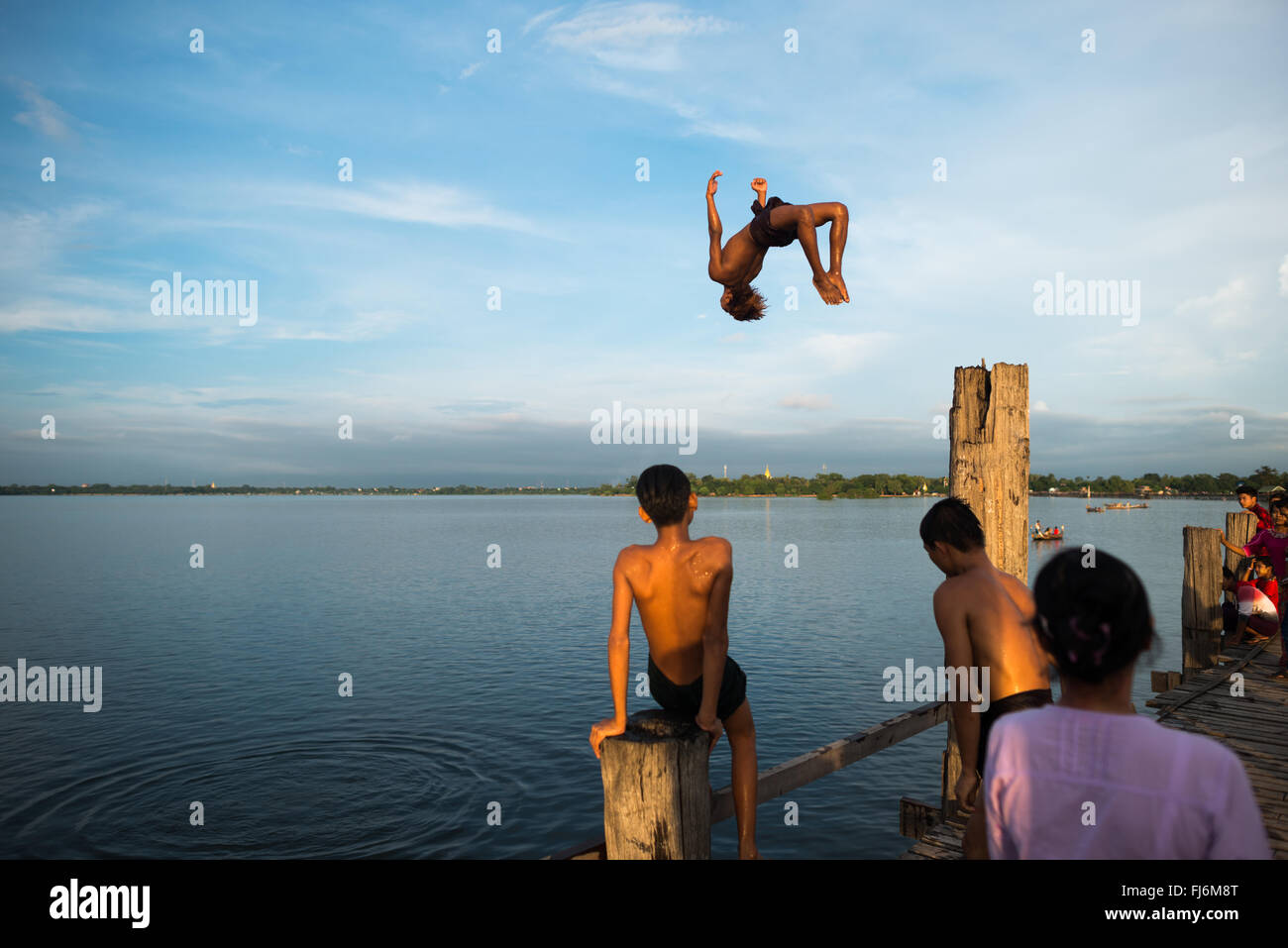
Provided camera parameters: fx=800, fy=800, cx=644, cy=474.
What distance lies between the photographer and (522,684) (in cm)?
2105

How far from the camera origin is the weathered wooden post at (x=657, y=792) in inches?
144

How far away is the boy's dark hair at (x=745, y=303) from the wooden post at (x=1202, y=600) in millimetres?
13111

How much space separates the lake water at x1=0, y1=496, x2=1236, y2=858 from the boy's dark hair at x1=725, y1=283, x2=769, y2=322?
3.40 m

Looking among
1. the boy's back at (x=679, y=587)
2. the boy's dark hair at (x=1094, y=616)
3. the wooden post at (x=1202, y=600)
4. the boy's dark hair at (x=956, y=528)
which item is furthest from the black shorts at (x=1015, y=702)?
the wooden post at (x=1202, y=600)

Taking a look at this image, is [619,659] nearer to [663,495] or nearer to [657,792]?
[657,792]

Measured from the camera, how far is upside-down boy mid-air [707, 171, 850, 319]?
4508 millimetres

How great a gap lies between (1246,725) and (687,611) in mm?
7553

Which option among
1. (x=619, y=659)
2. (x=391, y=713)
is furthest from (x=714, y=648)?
(x=391, y=713)

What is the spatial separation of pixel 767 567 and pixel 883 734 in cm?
4336

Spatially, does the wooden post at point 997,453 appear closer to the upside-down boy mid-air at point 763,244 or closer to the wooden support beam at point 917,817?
the upside-down boy mid-air at point 763,244

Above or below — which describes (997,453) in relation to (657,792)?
above

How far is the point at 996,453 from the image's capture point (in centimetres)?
685

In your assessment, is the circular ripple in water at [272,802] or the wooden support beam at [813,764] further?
the circular ripple in water at [272,802]
